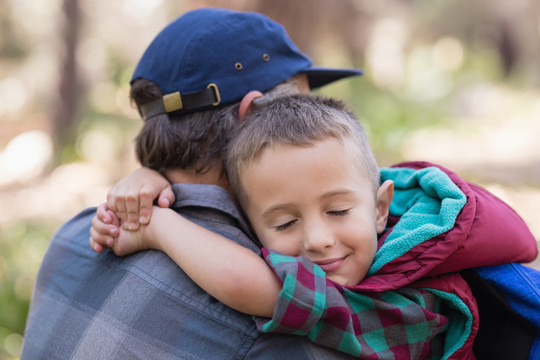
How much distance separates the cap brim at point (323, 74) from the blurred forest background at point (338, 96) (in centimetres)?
95

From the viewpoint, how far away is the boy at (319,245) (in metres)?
1.30

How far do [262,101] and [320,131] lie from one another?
345 mm

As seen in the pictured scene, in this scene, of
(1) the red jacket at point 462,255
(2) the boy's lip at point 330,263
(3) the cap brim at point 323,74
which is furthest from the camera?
(3) the cap brim at point 323,74

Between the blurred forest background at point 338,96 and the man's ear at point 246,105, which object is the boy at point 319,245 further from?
the blurred forest background at point 338,96

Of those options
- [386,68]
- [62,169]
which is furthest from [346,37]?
[62,169]

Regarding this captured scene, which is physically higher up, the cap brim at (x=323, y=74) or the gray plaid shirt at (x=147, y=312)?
the cap brim at (x=323, y=74)

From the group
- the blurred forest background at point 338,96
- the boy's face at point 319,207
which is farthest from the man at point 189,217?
the blurred forest background at point 338,96

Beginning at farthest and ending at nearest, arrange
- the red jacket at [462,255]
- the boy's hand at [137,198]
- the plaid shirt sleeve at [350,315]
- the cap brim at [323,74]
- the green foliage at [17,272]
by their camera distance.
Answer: the green foliage at [17,272], the cap brim at [323,74], the boy's hand at [137,198], the red jacket at [462,255], the plaid shirt sleeve at [350,315]

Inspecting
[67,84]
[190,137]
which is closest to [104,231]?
[190,137]

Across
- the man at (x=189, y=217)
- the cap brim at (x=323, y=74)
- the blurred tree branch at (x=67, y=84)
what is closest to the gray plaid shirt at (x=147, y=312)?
the man at (x=189, y=217)

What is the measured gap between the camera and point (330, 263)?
1.50 meters

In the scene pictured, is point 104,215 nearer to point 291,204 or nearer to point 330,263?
point 291,204

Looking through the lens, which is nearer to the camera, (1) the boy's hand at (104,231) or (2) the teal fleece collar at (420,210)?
(2) the teal fleece collar at (420,210)

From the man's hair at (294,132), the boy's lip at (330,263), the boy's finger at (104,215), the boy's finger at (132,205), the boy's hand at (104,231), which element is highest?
the man's hair at (294,132)
